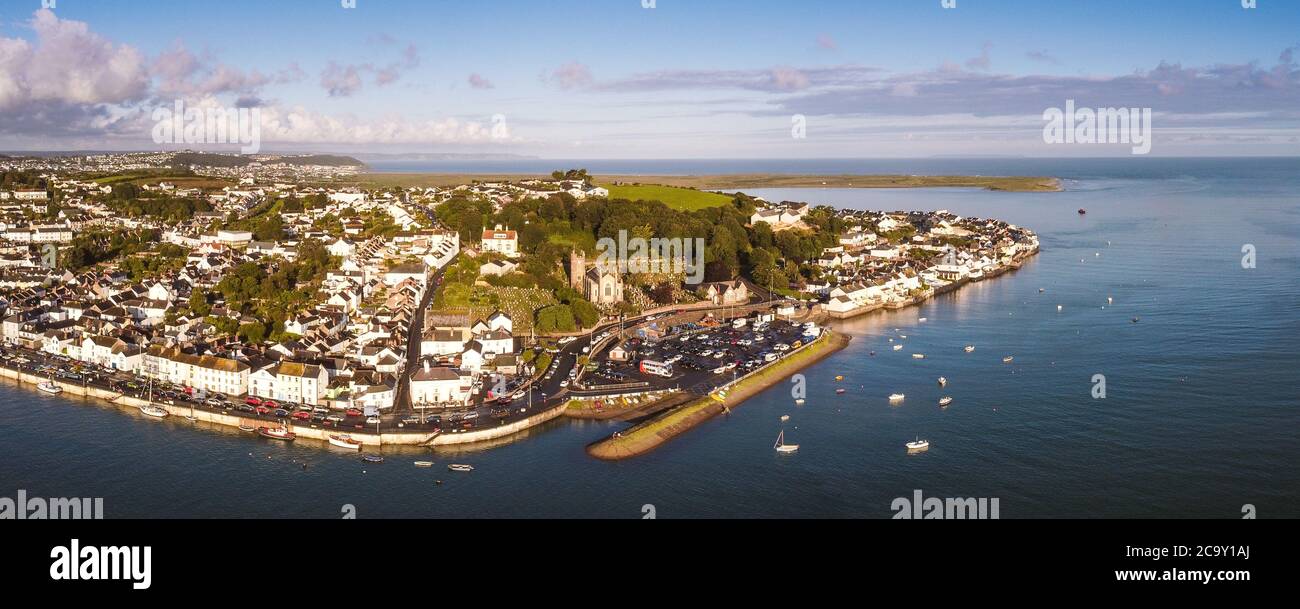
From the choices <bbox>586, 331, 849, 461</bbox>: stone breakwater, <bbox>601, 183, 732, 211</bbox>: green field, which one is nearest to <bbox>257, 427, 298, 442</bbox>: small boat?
<bbox>586, 331, 849, 461</bbox>: stone breakwater

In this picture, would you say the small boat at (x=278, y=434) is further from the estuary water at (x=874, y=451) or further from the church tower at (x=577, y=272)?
the church tower at (x=577, y=272)

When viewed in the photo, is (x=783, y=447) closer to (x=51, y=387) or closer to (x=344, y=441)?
(x=344, y=441)

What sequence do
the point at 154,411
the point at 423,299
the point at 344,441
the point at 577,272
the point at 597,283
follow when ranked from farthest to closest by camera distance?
the point at 577,272
the point at 597,283
the point at 423,299
the point at 154,411
the point at 344,441

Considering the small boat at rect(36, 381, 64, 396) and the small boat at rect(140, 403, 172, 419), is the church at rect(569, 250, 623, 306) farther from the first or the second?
the small boat at rect(36, 381, 64, 396)

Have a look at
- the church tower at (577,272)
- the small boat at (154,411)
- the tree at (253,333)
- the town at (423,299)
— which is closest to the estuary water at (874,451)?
the small boat at (154,411)

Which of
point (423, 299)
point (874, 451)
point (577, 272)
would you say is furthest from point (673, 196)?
point (874, 451)
